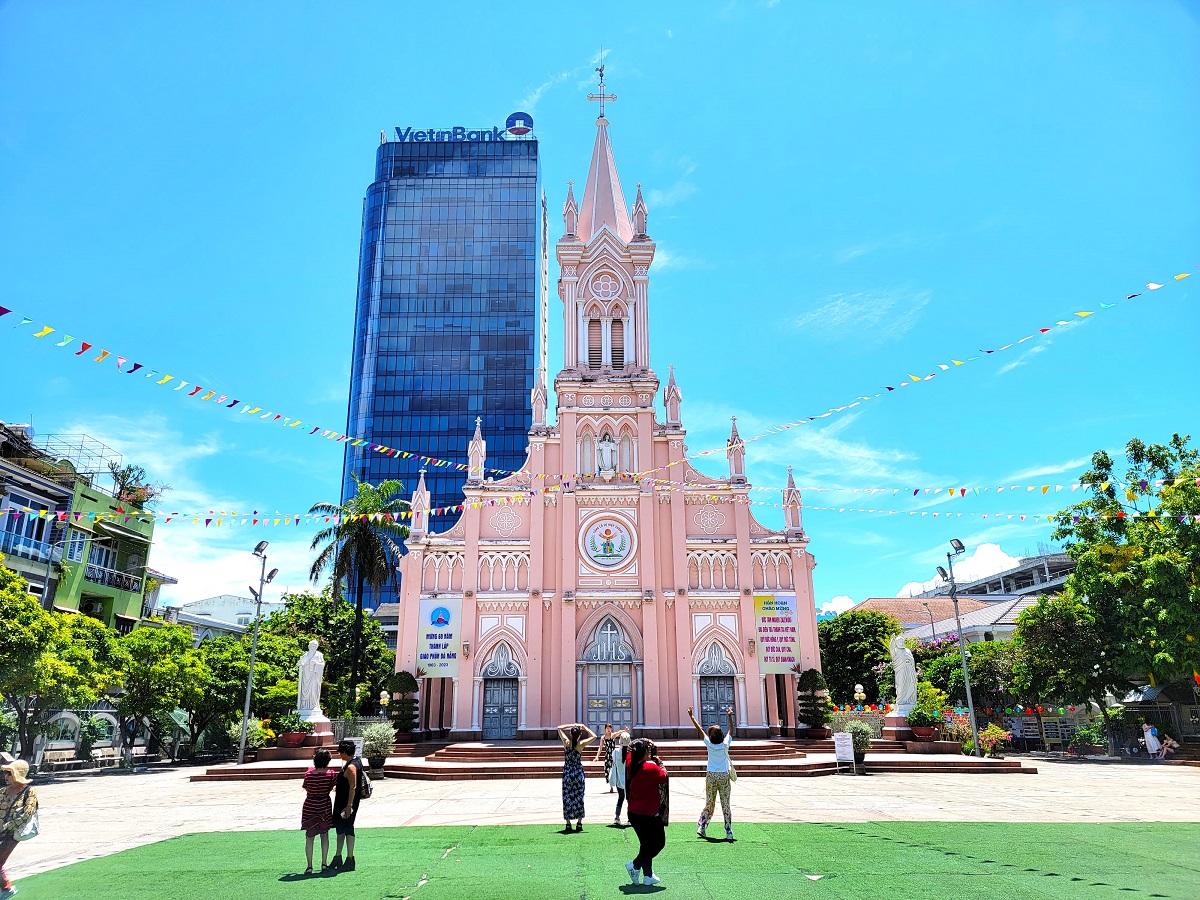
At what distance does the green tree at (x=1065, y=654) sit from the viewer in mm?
31828

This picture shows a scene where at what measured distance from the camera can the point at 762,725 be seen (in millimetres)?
Answer: 32656

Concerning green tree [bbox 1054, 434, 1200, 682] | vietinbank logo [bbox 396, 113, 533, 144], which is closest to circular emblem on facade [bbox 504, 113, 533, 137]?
vietinbank logo [bbox 396, 113, 533, 144]

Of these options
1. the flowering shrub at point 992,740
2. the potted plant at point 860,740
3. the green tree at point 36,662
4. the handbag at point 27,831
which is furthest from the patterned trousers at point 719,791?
the green tree at point 36,662

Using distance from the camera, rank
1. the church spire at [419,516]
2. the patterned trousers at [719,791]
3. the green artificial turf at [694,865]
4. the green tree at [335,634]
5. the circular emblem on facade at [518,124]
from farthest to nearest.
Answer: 1. the circular emblem on facade at [518,124]
2. the green tree at [335,634]
3. the church spire at [419,516]
4. the patterned trousers at [719,791]
5. the green artificial turf at [694,865]

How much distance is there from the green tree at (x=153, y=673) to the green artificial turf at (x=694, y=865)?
1959 centimetres

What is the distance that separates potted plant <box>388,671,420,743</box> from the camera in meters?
31.4

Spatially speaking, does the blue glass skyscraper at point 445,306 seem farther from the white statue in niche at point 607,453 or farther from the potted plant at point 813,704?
the potted plant at point 813,704

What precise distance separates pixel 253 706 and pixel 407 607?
286 inches

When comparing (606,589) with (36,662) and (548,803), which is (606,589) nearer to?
(548,803)

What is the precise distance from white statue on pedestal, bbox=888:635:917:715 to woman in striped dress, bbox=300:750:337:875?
2400 cm

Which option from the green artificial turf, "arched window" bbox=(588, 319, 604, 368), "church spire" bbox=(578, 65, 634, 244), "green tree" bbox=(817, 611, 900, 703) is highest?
"church spire" bbox=(578, 65, 634, 244)

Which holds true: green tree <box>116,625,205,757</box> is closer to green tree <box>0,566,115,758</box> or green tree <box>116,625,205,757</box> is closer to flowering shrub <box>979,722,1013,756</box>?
green tree <box>0,566,115,758</box>

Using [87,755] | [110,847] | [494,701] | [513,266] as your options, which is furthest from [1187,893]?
[513,266]

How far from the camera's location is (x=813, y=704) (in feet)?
108
